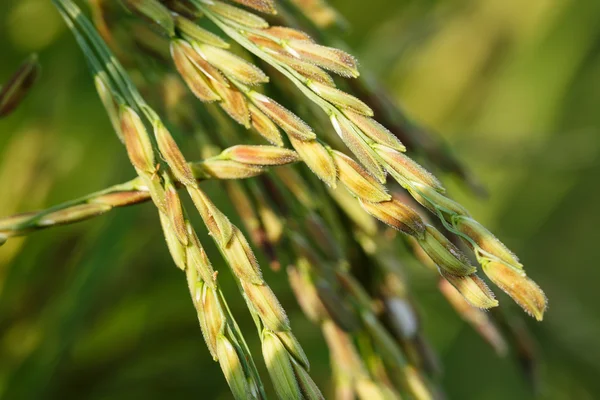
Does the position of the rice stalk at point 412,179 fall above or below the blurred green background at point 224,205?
above

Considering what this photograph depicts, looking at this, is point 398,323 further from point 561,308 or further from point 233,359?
point 561,308

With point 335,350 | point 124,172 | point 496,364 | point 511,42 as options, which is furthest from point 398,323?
point 511,42

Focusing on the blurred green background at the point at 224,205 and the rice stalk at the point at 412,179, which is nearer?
the rice stalk at the point at 412,179

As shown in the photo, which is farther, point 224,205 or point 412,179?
point 224,205

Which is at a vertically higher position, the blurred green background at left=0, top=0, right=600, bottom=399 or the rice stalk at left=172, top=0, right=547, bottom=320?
the rice stalk at left=172, top=0, right=547, bottom=320

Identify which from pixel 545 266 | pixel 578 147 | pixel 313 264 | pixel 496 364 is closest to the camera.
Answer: pixel 313 264

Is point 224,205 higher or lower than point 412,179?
lower

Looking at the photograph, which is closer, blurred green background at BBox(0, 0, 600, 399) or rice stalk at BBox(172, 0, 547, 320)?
rice stalk at BBox(172, 0, 547, 320)

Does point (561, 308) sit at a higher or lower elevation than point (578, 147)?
lower
